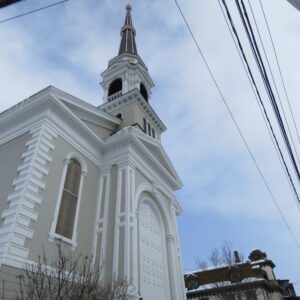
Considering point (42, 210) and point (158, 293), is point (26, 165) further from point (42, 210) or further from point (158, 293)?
point (158, 293)

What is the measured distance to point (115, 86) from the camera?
26047mm

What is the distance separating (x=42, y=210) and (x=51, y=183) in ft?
4.35

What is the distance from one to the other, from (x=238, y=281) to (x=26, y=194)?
29495 mm

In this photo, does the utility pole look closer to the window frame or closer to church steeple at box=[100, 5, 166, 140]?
the window frame

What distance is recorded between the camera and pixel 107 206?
14164mm

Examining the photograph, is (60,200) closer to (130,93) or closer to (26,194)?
(26,194)

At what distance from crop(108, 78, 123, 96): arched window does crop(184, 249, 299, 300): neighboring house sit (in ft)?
75.6

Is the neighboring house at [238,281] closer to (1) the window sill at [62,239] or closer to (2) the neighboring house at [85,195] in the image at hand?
(2) the neighboring house at [85,195]

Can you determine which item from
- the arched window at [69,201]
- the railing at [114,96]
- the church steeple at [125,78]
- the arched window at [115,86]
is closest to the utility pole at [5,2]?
the arched window at [69,201]

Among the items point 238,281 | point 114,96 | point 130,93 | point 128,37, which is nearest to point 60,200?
point 130,93

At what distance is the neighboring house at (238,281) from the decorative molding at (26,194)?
25.6 m

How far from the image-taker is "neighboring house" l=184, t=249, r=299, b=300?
31.1 metres

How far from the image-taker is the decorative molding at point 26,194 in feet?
30.4

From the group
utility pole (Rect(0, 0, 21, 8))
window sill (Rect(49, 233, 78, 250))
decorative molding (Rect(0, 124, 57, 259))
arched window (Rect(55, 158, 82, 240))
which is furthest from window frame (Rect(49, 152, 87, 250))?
utility pole (Rect(0, 0, 21, 8))
